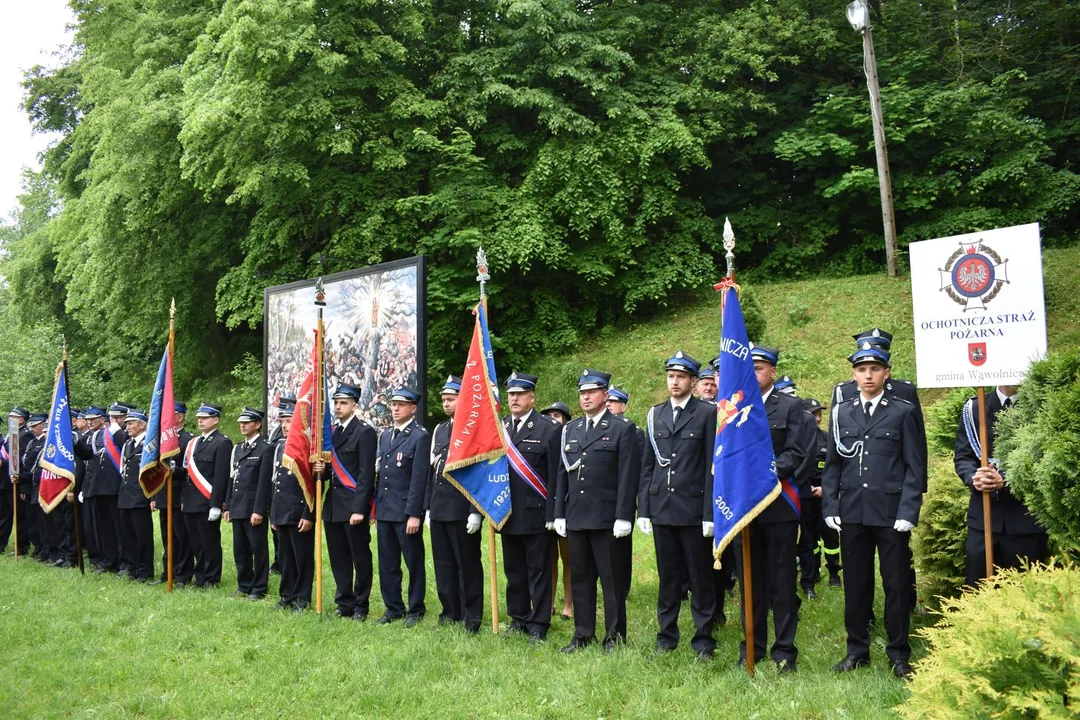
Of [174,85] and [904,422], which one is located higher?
[174,85]

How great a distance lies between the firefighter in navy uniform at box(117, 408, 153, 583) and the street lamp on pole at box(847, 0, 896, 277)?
51.1 ft

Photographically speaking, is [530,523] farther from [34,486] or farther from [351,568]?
[34,486]

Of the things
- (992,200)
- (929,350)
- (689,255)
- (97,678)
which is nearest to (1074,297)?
(992,200)

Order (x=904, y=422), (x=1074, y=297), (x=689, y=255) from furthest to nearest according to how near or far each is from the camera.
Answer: (x=689, y=255) → (x=1074, y=297) → (x=904, y=422)

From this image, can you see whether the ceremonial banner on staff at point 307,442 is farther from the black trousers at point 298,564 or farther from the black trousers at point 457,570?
the black trousers at point 457,570

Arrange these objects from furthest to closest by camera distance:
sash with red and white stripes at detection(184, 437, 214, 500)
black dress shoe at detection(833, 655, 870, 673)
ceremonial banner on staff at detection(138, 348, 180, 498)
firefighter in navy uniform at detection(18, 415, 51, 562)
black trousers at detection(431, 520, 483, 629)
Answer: firefighter in navy uniform at detection(18, 415, 51, 562) < ceremonial banner on staff at detection(138, 348, 180, 498) < sash with red and white stripes at detection(184, 437, 214, 500) < black trousers at detection(431, 520, 483, 629) < black dress shoe at detection(833, 655, 870, 673)

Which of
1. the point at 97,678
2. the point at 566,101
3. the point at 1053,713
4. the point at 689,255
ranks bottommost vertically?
the point at 97,678

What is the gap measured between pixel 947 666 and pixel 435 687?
368 centimetres

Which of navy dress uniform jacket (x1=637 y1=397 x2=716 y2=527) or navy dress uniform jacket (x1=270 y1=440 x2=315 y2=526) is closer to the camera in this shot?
navy dress uniform jacket (x1=637 y1=397 x2=716 y2=527)

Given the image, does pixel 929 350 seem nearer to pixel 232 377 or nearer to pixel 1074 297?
pixel 1074 297

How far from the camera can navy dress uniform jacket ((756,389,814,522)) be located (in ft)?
20.0

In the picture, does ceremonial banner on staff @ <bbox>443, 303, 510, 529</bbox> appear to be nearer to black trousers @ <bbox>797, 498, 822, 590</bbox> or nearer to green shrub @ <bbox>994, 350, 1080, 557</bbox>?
black trousers @ <bbox>797, 498, 822, 590</bbox>

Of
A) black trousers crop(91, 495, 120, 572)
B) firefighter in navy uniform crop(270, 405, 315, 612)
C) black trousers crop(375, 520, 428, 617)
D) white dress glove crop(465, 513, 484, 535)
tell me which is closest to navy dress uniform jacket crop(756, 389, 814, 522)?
white dress glove crop(465, 513, 484, 535)

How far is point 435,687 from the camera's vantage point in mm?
Answer: 5883
